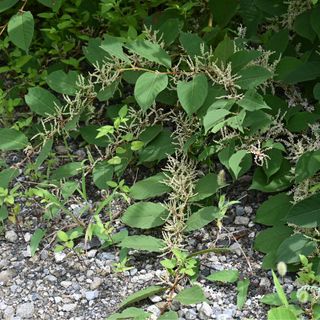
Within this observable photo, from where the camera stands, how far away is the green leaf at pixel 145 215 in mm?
2562

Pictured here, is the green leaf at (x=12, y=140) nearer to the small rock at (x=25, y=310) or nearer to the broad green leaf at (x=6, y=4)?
the broad green leaf at (x=6, y=4)

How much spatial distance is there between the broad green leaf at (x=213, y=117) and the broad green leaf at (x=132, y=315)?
0.60 meters

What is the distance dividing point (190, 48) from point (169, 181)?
0.47m

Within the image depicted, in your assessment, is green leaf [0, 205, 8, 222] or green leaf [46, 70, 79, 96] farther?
green leaf [46, 70, 79, 96]

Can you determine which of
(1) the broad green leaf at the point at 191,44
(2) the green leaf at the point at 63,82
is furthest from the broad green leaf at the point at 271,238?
(2) the green leaf at the point at 63,82

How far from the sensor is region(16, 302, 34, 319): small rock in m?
2.39

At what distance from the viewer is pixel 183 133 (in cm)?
273

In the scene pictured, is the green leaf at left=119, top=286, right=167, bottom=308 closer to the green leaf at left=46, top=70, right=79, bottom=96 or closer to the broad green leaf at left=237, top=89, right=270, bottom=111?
the broad green leaf at left=237, top=89, right=270, bottom=111

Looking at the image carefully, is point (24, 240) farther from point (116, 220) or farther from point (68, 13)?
point (68, 13)

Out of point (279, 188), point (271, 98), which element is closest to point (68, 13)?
point (271, 98)

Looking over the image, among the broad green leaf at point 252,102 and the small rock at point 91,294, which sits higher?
the broad green leaf at point 252,102

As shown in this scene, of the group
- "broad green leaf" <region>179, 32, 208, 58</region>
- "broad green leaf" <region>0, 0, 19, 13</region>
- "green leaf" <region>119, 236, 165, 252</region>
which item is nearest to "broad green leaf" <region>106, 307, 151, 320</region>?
"green leaf" <region>119, 236, 165, 252</region>

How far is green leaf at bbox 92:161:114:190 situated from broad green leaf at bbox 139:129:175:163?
0.12 meters

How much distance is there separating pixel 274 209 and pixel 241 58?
54cm
